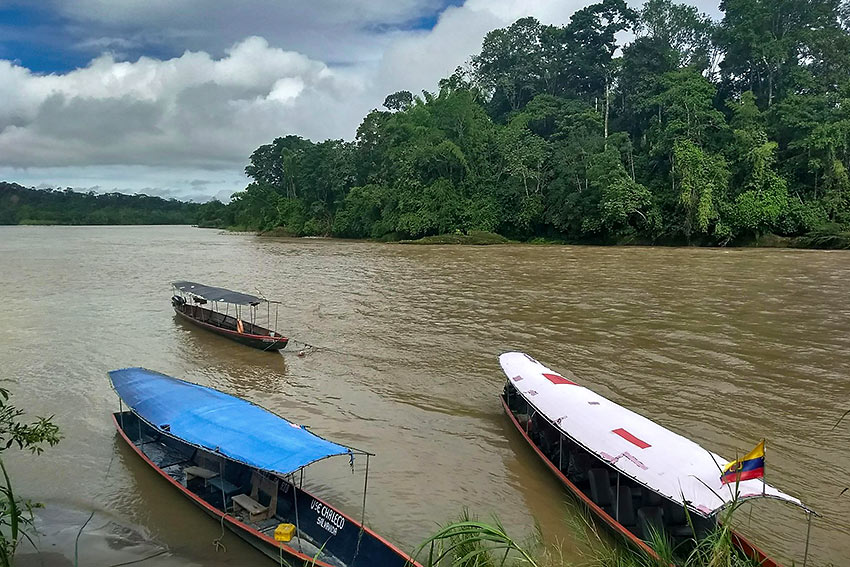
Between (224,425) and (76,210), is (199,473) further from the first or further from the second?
(76,210)

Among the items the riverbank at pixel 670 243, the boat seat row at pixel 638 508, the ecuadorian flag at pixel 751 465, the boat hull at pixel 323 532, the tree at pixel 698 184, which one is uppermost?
the tree at pixel 698 184

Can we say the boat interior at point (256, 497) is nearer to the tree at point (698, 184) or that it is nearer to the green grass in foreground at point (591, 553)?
the green grass in foreground at point (591, 553)

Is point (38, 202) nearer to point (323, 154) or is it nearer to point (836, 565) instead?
point (323, 154)

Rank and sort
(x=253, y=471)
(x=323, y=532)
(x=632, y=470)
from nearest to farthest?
(x=632, y=470) < (x=323, y=532) < (x=253, y=471)

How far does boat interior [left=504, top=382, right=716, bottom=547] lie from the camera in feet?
21.5

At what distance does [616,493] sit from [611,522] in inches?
13.6

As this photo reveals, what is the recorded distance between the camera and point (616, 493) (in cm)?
715

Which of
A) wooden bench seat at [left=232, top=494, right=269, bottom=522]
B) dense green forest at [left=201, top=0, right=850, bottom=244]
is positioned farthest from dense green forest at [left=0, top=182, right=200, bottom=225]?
wooden bench seat at [left=232, top=494, right=269, bottom=522]

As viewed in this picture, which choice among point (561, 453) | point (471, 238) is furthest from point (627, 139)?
point (561, 453)

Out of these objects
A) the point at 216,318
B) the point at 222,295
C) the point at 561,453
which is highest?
the point at 222,295

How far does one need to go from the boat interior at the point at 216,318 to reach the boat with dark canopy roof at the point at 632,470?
32.6ft

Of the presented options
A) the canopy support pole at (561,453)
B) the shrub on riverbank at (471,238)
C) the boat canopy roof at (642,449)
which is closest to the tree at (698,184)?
the shrub on riverbank at (471,238)

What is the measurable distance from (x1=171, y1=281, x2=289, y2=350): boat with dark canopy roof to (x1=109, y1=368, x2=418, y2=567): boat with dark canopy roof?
6.26 metres

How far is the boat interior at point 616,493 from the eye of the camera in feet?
21.5
